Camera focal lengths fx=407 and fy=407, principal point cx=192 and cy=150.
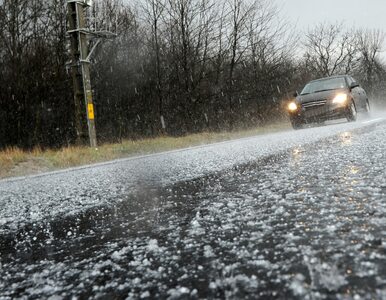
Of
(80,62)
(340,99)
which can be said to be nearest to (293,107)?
(340,99)

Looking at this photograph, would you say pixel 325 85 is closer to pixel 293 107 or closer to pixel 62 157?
pixel 293 107

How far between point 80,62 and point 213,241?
1112 centimetres

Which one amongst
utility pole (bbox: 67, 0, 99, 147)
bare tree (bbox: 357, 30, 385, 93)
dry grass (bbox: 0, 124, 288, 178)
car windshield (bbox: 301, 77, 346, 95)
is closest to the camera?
dry grass (bbox: 0, 124, 288, 178)

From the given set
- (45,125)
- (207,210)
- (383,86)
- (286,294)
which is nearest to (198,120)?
(45,125)

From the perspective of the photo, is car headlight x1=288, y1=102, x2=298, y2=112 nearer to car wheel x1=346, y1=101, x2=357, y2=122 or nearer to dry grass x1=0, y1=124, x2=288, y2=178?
car wheel x1=346, y1=101, x2=357, y2=122

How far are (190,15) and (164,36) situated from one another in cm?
158

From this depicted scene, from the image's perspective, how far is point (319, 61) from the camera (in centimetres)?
4106

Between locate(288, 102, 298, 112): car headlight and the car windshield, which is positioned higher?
the car windshield

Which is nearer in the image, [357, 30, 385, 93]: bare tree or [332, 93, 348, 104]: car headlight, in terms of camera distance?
[332, 93, 348, 104]: car headlight

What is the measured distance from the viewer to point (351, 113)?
11305 mm

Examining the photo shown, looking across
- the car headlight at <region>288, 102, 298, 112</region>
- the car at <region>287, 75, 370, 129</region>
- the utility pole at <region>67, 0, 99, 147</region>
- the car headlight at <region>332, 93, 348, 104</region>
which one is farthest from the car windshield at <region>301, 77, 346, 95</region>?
the utility pole at <region>67, 0, 99, 147</region>

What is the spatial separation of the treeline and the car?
6656 millimetres

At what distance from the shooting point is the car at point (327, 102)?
→ 11.2 metres

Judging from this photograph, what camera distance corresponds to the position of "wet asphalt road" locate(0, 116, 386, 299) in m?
1.14
